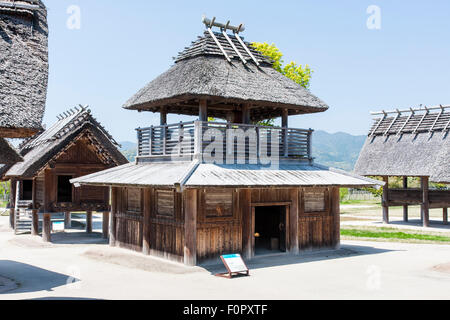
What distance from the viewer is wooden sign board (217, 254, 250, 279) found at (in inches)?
569

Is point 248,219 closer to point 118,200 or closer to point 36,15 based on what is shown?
point 118,200

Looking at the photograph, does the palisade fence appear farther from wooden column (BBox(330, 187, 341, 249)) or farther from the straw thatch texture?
wooden column (BBox(330, 187, 341, 249))

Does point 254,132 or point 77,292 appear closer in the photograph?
point 77,292

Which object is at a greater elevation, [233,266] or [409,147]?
[409,147]

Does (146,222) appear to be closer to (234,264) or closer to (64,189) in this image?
(234,264)

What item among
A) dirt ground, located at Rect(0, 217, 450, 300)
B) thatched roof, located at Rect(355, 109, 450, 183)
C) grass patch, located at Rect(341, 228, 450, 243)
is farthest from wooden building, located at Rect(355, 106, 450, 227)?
dirt ground, located at Rect(0, 217, 450, 300)

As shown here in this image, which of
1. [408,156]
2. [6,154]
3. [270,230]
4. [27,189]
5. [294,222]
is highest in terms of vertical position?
[408,156]

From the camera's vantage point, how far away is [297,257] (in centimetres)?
1800

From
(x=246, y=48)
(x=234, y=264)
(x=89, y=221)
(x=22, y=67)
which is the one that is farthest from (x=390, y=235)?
(x=22, y=67)

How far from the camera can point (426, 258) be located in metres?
18.6

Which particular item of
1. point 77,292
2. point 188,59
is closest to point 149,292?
point 77,292

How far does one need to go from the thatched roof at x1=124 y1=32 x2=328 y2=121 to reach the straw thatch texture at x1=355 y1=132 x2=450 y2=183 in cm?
1273

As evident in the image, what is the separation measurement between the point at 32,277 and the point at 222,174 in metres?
6.48
